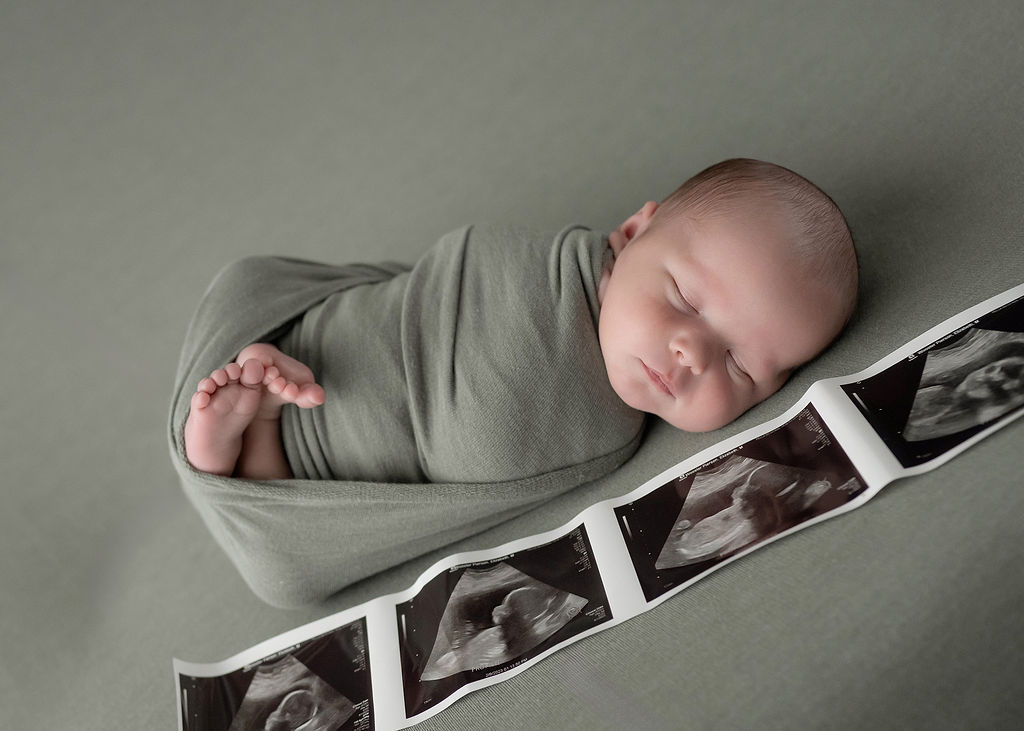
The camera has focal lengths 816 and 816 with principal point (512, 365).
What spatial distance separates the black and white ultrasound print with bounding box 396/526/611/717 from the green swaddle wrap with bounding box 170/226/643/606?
→ 122 millimetres

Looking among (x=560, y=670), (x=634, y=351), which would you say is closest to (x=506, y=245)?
(x=634, y=351)

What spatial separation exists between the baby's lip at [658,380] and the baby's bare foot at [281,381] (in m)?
0.44

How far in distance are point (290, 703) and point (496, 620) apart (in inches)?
11.5

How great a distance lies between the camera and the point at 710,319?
1.07 m

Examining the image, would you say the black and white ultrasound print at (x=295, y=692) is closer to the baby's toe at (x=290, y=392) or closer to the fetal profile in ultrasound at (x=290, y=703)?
the fetal profile in ultrasound at (x=290, y=703)

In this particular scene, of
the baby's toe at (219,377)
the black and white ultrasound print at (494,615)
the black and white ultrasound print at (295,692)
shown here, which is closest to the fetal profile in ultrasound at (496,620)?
the black and white ultrasound print at (494,615)

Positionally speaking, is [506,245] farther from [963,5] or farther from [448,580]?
[963,5]

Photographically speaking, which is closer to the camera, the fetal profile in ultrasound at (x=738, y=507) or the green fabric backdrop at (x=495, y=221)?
the green fabric backdrop at (x=495, y=221)

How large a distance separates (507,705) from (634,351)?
471 millimetres

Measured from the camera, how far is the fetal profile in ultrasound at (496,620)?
0.99 meters

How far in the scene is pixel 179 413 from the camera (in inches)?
46.6

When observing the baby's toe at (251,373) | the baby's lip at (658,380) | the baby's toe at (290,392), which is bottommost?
the baby's lip at (658,380)

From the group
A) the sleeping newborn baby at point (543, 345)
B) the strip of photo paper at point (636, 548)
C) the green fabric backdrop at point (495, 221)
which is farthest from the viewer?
the sleeping newborn baby at point (543, 345)

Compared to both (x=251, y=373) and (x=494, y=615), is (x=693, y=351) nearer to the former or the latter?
(x=494, y=615)
